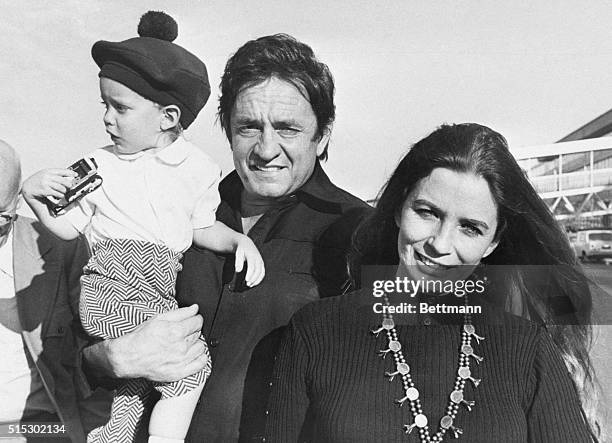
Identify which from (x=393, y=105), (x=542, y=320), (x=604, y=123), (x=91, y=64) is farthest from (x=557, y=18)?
(x=91, y=64)

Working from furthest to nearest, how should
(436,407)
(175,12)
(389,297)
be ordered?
(175,12) → (389,297) → (436,407)

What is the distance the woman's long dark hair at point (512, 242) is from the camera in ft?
5.22

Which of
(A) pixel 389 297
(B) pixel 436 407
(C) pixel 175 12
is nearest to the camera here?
(B) pixel 436 407

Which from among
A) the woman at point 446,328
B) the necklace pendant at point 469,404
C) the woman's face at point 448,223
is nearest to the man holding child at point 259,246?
the woman at point 446,328

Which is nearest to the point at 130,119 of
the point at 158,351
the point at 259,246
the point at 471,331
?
the point at 259,246

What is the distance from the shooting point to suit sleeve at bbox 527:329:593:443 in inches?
58.8

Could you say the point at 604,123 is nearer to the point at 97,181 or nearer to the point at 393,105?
the point at 393,105

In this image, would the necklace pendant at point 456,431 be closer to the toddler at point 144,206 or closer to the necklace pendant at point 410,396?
the necklace pendant at point 410,396

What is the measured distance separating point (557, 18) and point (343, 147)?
2.23 feet

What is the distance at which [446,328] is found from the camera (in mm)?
1620

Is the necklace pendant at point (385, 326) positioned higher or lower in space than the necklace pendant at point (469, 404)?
higher

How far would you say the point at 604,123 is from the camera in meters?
1.74

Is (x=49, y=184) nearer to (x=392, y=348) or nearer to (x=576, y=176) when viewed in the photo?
(x=392, y=348)

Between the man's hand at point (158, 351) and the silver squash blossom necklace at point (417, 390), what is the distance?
1.69 ft
